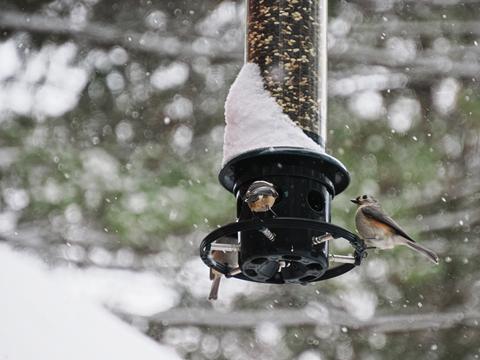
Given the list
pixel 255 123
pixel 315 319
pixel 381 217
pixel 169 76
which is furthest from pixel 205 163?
pixel 255 123

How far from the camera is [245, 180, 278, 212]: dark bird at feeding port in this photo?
148 inches

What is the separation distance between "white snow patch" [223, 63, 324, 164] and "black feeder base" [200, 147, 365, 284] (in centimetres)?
6

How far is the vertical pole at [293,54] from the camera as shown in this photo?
4348 millimetres

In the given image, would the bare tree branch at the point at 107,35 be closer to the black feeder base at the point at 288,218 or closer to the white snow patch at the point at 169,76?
the white snow patch at the point at 169,76

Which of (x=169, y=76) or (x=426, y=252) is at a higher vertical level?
(x=426, y=252)

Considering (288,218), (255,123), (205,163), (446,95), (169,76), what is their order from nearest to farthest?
(288,218), (255,123), (205,163), (446,95), (169,76)

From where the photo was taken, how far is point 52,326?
390 centimetres

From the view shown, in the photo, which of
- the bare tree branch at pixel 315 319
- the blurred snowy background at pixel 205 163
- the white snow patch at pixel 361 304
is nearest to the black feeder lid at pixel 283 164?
the blurred snowy background at pixel 205 163

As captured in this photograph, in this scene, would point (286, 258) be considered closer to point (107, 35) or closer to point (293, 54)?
point (293, 54)

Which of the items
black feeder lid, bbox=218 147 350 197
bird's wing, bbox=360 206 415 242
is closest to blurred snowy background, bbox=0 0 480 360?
bird's wing, bbox=360 206 415 242

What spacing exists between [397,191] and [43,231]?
8.67 ft

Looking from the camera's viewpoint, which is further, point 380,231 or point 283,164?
point 380,231

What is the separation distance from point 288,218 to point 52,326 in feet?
3.14

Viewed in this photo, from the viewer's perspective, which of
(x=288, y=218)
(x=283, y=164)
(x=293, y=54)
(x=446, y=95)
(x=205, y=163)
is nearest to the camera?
(x=288, y=218)
